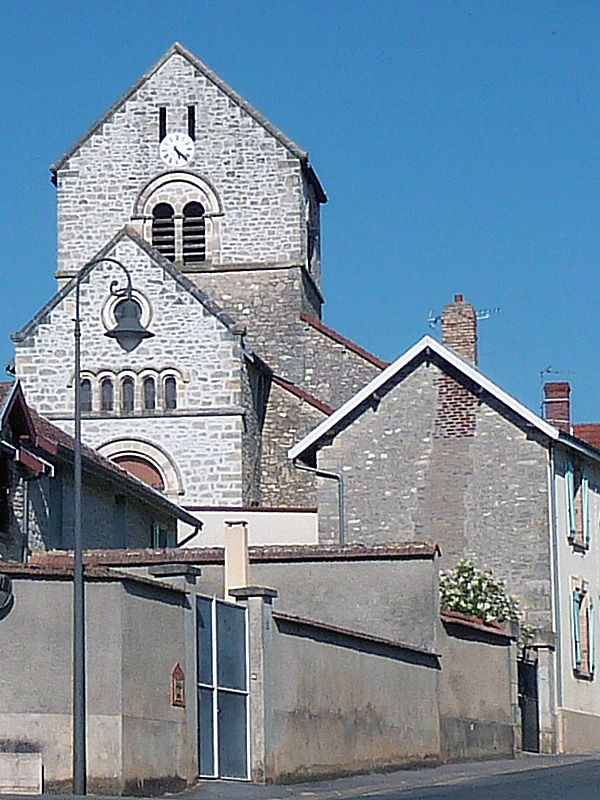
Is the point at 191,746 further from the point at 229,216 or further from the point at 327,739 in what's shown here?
the point at 229,216

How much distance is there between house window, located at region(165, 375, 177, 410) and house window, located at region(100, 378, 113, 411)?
1.47 m

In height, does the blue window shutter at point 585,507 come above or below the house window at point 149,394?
below

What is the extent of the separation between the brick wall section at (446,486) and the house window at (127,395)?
31.4 feet

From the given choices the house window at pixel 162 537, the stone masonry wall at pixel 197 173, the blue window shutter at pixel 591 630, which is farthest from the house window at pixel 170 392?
the blue window shutter at pixel 591 630

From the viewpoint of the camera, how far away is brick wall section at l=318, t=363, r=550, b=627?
34.4m

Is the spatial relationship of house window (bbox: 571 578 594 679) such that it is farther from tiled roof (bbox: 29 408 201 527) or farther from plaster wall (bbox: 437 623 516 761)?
tiled roof (bbox: 29 408 201 527)

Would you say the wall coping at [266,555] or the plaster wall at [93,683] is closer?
the plaster wall at [93,683]

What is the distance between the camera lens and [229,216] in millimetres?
49656

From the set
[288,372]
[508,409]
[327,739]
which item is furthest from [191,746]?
[288,372]

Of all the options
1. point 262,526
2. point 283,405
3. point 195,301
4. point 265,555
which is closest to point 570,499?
point 262,526

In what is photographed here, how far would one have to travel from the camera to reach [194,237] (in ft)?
164

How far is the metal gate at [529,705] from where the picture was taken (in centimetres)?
3181

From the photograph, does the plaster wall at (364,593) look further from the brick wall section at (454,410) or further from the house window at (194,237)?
the house window at (194,237)

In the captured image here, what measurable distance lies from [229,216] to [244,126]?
2747 millimetres
